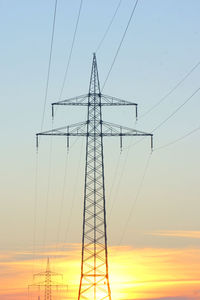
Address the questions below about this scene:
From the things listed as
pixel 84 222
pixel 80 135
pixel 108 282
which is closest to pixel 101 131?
pixel 80 135

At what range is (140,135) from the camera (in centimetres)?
6544

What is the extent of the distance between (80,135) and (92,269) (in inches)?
424

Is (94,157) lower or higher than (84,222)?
higher

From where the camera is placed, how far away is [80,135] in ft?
221

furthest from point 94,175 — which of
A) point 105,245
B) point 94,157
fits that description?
point 105,245

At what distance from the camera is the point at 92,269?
6762 cm

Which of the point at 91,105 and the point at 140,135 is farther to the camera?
the point at 91,105

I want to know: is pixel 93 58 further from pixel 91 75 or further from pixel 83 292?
pixel 83 292

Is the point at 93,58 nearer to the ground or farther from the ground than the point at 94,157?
farther from the ground

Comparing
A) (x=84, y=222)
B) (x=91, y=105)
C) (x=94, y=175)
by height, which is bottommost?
(x=84, y=222)

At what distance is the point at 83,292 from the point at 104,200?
7.58 meters

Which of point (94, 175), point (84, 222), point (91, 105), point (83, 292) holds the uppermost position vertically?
point (91, 105)

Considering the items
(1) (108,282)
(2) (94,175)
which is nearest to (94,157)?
(2) (94,175)

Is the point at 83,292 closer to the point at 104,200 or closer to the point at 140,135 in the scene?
the point at 104,200
